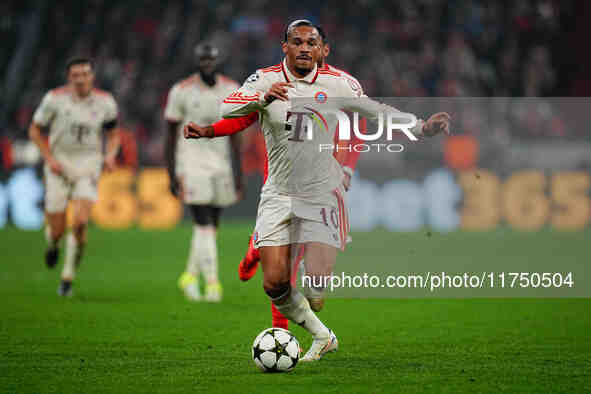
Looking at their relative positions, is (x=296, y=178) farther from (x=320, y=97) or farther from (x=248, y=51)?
(x=248, y=51)

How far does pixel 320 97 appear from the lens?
698 cm

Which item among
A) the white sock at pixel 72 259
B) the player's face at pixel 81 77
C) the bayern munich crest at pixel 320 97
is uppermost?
the player's face at pixel 81 77

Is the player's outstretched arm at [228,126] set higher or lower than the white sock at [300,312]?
higher

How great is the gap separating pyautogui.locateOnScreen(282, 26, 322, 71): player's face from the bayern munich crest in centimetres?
19

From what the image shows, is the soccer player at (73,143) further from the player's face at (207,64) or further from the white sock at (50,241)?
the player's face at (207,64)

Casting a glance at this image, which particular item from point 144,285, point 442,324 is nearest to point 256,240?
point 442,324

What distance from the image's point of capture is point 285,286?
268 inches

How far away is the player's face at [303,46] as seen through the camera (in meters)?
6.80

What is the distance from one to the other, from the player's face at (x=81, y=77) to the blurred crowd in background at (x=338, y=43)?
36.4 ft

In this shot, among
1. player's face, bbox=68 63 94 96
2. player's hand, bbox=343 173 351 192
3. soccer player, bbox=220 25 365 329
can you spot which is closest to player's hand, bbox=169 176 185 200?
player's face, bbox=68 63 94 96

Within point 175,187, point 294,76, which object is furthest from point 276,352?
point 175,187

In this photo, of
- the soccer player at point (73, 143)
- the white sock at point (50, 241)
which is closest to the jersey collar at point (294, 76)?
the soccer player at point (73, 143)

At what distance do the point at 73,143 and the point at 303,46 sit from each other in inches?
206

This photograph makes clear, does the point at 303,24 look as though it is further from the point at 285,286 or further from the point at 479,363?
the point at 479,363
